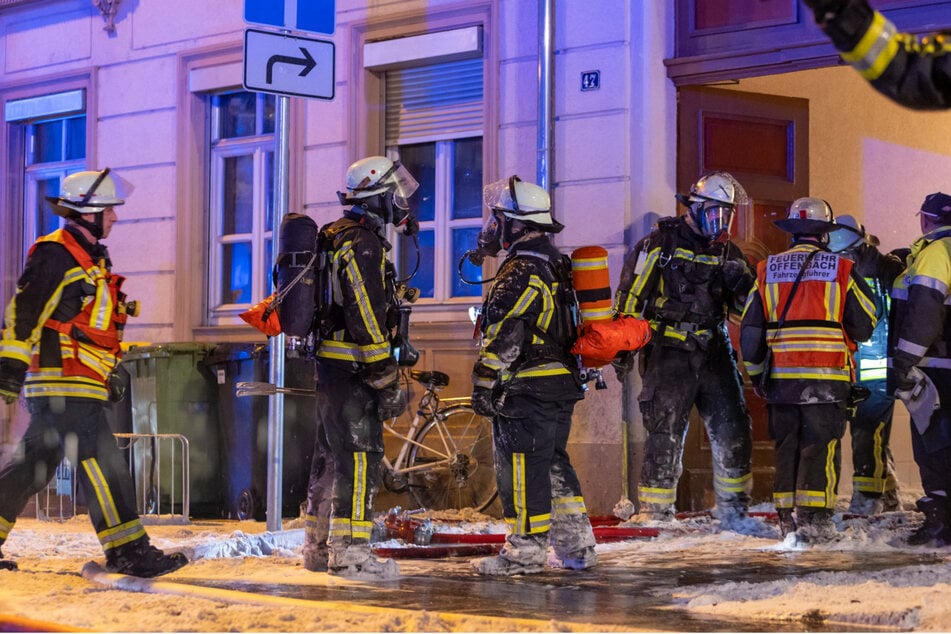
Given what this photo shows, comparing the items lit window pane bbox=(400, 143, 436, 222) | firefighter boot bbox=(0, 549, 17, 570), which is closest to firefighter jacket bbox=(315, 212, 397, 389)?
firefighter boot bbox=(0, 549, 17, 570)

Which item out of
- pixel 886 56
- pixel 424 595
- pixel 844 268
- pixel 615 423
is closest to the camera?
pixel 886 56

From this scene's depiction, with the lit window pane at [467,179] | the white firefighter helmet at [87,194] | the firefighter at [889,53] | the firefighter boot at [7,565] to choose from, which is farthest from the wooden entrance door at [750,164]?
the firefighter at [889,53]

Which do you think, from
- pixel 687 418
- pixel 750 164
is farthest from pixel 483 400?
pixel 750 164

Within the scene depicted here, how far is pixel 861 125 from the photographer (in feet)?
39.9

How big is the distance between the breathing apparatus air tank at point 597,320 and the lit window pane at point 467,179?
3.95 metres

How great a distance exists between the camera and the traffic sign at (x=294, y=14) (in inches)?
313

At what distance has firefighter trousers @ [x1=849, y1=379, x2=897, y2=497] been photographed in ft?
31.2

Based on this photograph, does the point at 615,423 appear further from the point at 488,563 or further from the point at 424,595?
the point at 424,595

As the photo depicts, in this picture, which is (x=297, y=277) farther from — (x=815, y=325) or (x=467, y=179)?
(x=467, y=179)

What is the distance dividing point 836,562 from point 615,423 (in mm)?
2693

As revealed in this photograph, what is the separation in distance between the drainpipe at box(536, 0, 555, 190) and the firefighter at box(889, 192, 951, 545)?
300 cm

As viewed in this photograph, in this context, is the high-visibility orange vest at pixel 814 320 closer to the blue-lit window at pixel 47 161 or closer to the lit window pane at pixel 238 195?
the lit window pane at pixel 238 195

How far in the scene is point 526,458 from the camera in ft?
23.4

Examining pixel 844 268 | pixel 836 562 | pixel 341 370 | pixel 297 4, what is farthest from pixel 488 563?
pixel 297 4
